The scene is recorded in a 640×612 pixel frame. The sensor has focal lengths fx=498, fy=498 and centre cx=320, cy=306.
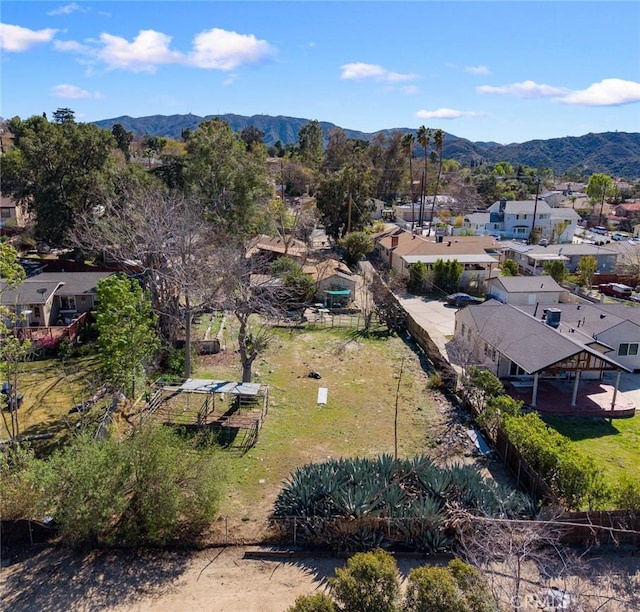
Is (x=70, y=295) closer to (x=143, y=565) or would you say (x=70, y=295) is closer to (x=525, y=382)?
(x=143, y=565)

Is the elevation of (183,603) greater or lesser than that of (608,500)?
lesser

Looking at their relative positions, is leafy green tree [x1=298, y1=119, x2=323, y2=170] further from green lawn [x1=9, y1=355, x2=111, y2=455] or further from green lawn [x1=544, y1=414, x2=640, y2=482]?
green lawn [x1=544, y1=414, x2=640, y2=482]

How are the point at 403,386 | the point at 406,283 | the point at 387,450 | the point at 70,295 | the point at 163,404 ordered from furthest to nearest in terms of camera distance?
1. the point at 406,283
2. the point at 70,295
3. the point at 403,386
4. the point at 163,404
5. the point at 387,450

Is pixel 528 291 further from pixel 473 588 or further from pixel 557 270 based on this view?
pixel 473 588

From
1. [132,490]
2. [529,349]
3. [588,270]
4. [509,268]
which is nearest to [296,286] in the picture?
[529,349]

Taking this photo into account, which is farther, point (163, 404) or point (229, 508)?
point (163, 404)

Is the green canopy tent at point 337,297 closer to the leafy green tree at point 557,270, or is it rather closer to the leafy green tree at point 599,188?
the leafy green tree at point 557,270

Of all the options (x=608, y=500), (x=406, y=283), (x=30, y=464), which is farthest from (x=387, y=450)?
(x=406, y=283)
